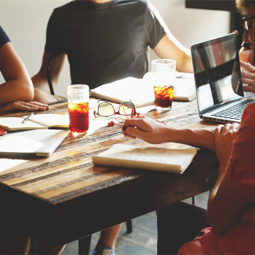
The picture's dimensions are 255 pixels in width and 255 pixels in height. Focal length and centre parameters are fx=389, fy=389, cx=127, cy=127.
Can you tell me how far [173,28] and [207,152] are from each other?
114 inches

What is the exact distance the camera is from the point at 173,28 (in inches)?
Answer: 151

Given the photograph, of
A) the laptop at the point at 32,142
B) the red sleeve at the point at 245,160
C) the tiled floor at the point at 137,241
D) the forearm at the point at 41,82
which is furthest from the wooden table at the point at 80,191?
the forearm at the point at 41,82

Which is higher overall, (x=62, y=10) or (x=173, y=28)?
(x=62, y=10)

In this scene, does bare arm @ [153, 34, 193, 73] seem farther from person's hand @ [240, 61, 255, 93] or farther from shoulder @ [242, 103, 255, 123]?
shoulder @ [242, 103, 255, 123]

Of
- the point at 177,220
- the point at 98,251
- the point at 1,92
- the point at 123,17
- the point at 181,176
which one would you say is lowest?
the point at 98,251

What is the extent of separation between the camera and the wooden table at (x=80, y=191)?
2.81 ft

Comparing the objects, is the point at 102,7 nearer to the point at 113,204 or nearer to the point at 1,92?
the point at 1,92

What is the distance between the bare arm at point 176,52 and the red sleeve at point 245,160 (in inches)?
57.0

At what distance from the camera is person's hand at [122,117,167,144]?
1.14 m

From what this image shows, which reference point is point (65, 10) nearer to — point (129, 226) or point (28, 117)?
point (28, 117)

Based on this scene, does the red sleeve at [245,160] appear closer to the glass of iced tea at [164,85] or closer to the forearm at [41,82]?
the glass of iced tea at [164,85]

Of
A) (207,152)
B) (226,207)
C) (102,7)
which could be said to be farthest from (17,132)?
(102,7)

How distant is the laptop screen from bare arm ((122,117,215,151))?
0.99 ft

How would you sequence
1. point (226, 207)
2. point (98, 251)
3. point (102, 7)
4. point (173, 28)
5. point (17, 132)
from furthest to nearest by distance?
1. point (173, 28)
2. point (102, 7)
3. point (98, 251)
4. point (17, 132)
5. point (226, 207)
